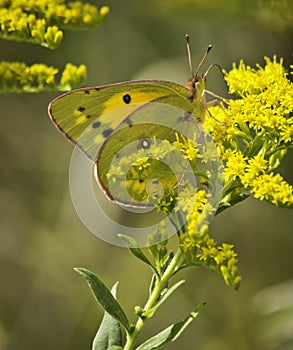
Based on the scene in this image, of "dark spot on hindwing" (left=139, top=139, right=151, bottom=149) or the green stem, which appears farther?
"dark spot on hindwing" (left=139, top=139, right=151, bottom=149)

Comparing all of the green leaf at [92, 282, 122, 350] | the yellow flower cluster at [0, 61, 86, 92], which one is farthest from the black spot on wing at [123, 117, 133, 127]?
the green leaf at [92, 282, 122, 350]

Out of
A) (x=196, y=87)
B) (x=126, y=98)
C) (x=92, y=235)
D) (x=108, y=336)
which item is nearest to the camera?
(x=108, y=336)

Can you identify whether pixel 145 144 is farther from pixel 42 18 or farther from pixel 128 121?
pixel 42 18

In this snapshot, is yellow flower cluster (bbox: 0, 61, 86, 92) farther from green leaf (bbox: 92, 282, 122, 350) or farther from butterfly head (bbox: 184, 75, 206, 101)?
green leaf (bbox: 92, 282, 122, 350)

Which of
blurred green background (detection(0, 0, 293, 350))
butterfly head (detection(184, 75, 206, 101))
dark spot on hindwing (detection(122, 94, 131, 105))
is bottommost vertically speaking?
blurred green background (detection(0, 0, 293, 350))

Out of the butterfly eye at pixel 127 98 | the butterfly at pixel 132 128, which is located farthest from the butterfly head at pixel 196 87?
the butterfly eye at pixel 127 98

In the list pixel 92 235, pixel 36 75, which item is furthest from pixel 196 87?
pixel 92 235
